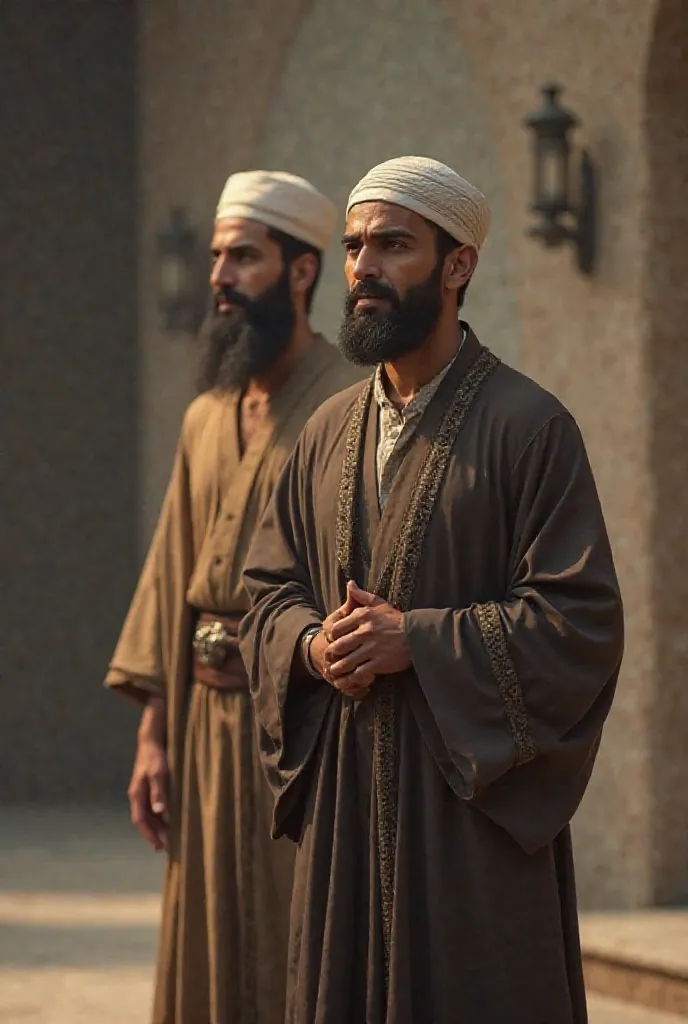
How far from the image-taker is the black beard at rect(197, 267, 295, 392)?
461 cm

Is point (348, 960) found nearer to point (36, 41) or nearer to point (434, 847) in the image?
point (434, 847)

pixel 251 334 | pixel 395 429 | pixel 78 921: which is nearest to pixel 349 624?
pixel 395 429

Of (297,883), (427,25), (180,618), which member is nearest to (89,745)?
A: (427,25)

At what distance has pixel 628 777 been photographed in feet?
21.5

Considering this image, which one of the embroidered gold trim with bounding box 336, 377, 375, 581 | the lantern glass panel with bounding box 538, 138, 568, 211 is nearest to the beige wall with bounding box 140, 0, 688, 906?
the lantern glass panel with bounding box 538, 138, 568, 211

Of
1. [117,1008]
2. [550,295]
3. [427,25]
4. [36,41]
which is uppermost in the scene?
[36,41]

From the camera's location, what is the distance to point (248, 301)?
464 centimetres

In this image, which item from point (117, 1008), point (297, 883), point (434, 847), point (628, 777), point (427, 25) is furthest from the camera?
point (427, 25)

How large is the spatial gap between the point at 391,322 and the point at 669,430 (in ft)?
10.7

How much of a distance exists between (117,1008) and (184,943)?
4.14 ft

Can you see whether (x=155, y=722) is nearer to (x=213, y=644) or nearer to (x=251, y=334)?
(x=213, y=644)

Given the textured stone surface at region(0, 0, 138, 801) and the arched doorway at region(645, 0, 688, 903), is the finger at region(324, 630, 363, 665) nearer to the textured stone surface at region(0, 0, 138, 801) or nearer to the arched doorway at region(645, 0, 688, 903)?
the arched doorway at region(645, 0, 688, 903)

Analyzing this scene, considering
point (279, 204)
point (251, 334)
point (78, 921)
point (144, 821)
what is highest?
point (279, 204)

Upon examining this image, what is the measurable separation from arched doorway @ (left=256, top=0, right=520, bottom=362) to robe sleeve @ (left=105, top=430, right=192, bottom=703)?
→ 261 cm
